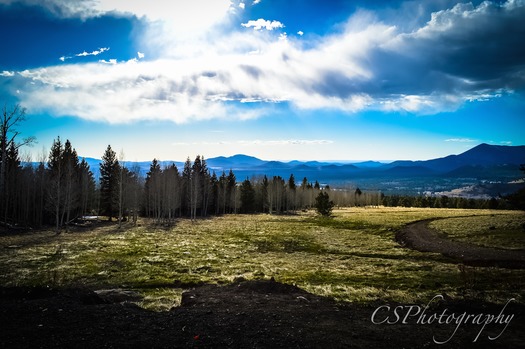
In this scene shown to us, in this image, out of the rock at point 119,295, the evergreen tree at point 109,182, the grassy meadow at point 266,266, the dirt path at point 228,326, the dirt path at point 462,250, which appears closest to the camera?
the dirt path at point 228,326

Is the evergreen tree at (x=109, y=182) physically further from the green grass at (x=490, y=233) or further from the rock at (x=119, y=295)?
the green grass at (x=490, y=233)

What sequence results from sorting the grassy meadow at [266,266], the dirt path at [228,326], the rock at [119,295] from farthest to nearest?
the grassy meadow at [266,266], the rock at [119,295], the dirt path at [228,326]

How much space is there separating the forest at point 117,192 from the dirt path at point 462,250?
16618mm

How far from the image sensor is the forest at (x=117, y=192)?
55.2m

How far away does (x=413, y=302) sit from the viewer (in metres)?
16.3

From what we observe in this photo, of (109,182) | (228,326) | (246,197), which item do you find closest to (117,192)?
(109,182)

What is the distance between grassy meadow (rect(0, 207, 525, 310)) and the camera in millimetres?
19047

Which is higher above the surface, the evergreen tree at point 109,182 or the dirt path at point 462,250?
the evergreen tree at point 109,182

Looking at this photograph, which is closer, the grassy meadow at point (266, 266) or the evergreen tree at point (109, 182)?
the grassy meadow at point (266, 266)

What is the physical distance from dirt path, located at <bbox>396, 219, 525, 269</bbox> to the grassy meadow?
1.98 meters

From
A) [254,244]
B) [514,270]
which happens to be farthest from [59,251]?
[514,270]

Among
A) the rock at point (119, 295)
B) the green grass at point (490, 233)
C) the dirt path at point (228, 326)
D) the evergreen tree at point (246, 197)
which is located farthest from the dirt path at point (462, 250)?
the evergreen tree at point (246, 197)

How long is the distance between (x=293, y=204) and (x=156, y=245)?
8510 centimetres

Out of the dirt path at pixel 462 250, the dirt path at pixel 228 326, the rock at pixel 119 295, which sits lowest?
the dirt path at pixel 462 250
